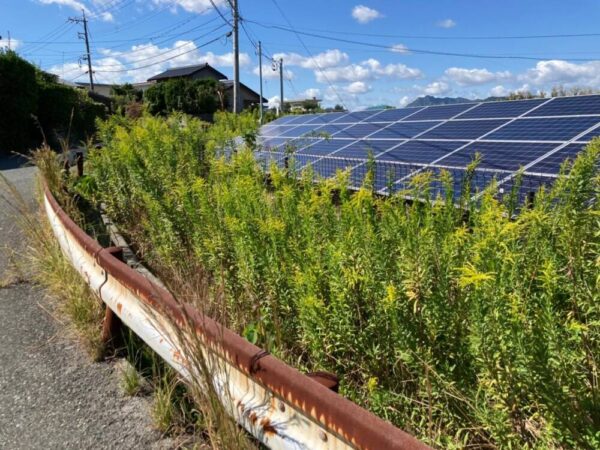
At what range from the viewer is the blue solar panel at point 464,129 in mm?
9586

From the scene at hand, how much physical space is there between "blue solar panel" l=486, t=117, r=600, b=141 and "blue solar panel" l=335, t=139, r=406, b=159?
2.14 m

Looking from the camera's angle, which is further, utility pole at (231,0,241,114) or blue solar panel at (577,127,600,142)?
utility pole at (231,0,241,114)

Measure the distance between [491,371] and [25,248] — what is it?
657 centimetres

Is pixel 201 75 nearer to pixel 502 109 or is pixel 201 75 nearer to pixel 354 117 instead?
pixel 354 117

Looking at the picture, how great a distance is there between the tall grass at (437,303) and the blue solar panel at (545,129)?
18.0 feet

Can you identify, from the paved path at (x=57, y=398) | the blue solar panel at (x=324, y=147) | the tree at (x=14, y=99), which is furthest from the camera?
the tree at (x=14, y=99)

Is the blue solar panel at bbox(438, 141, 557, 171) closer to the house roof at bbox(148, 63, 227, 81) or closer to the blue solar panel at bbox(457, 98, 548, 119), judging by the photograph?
the blue solar panel at bbox(457, 98, 548, 119)

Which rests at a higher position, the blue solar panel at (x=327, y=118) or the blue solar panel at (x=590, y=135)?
the blue solar panel at (x=327, y=118)

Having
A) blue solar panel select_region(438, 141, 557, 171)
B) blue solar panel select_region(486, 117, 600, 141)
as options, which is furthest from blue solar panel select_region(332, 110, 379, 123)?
blue solar panel select_region(438, 141, 557, 171)

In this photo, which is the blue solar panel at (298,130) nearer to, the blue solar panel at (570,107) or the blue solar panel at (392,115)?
the blue solar panel at (392,115)

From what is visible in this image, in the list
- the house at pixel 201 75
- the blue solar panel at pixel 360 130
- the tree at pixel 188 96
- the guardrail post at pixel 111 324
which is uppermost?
the house at pixel 201 75

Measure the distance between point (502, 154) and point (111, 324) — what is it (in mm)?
6671

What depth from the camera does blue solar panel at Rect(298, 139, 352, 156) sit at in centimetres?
1113

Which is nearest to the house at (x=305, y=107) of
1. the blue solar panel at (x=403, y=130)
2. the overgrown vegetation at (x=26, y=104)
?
the overgrown vegetation at (x=26, y=104)
